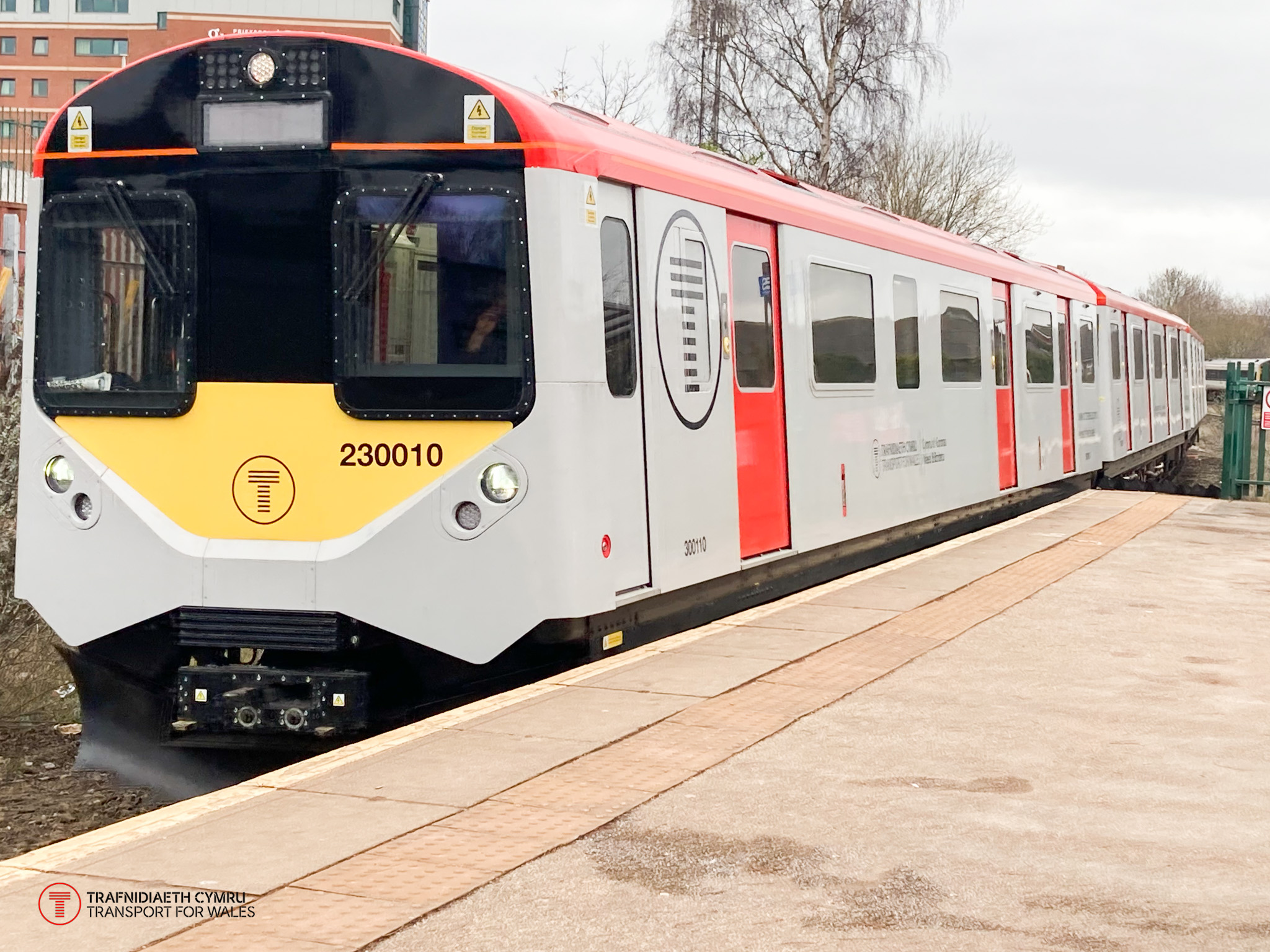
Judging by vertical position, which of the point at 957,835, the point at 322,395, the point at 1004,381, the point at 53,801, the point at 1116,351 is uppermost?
the point at 1116,351

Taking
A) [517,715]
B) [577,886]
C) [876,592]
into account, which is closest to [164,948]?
[577,886]

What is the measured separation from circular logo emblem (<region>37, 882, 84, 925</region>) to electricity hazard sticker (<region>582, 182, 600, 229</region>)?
3.66 metres

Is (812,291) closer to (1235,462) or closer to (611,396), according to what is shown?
(611,396)

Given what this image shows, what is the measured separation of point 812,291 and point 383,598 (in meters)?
4.32

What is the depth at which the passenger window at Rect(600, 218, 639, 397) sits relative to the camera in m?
7.11

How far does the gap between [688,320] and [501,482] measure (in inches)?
75.0

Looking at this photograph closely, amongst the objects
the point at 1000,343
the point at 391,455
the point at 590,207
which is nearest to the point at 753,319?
the point at 590,207

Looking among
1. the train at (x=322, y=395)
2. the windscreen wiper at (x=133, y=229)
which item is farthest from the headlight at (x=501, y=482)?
the windscreen wiper at (x=133, y=229)

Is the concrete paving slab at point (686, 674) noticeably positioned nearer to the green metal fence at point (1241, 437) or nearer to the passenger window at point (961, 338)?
the passenger window at point (961, 338)

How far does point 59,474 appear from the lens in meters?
7.03

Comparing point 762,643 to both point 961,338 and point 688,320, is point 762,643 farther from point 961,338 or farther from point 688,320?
point 961,338

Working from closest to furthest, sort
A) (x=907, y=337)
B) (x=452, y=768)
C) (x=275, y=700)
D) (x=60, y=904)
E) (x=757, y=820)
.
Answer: (x=60, y=904)
(x=757, y=820)
(x=452, y=768)
(x=275, y=700)
(x=907, y=337)

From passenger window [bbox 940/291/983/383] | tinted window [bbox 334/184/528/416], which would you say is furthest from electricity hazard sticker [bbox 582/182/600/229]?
passenger window [bbox 940/291/983/383]

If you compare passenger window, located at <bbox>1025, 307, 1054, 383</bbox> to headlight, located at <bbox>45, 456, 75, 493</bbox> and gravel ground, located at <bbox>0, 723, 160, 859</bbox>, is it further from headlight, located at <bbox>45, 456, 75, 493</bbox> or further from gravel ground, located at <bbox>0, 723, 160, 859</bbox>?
headlight, located at <bbox>45, 456, 75, 493</bbox>
